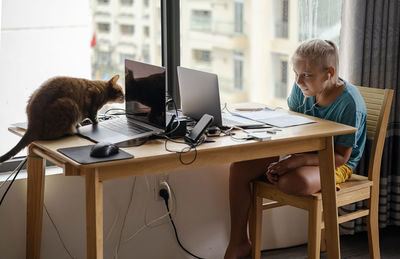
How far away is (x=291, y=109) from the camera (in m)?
2.85

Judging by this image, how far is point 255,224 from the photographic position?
2762 millimetres

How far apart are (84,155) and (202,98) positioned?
58 centimetres

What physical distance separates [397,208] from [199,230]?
105 centimetres

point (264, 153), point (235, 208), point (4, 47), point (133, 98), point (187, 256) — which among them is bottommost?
point (187, 256)

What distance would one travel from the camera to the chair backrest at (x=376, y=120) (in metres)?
2.65

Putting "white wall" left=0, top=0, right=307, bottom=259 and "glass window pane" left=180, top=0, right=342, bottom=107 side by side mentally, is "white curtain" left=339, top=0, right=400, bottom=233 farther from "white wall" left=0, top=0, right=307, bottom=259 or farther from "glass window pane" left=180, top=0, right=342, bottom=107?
"white wall" left=0, top=0, right=307, bottom=259

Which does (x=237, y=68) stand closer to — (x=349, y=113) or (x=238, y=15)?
(x=238, y=15)

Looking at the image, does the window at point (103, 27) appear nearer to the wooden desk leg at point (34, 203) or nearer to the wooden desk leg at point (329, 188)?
the wooden desk leg at point (34, 203)

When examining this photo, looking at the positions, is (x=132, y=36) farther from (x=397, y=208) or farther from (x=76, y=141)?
(x=397, y=208)

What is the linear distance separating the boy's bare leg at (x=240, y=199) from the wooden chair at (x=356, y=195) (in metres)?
0.07

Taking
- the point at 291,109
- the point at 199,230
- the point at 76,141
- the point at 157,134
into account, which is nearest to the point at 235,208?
the point at 199,230

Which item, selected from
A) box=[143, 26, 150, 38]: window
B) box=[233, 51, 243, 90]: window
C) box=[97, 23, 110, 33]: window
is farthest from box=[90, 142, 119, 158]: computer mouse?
box=[233, 51, 243, 90]: window

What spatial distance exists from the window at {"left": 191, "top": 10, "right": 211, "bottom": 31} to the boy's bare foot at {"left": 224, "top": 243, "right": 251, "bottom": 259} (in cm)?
111

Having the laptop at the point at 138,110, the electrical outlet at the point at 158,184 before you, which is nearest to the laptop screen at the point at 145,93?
the laptop at the point at 138,110
